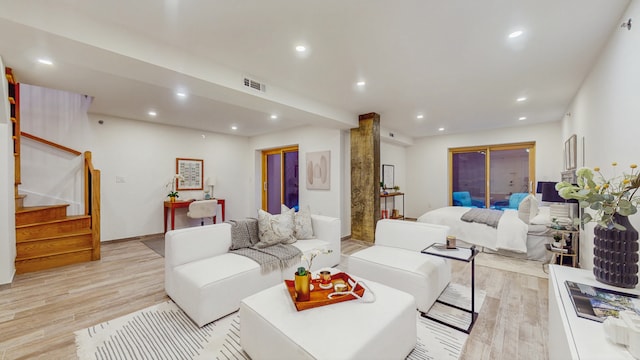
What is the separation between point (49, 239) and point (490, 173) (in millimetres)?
8527

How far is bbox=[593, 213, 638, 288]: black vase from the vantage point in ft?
4.57

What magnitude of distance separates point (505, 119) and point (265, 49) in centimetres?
520

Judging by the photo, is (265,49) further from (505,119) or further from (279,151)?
(505,119)

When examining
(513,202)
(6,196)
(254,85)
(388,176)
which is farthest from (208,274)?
(513,202)

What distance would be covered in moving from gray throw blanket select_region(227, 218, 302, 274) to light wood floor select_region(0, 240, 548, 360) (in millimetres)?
895

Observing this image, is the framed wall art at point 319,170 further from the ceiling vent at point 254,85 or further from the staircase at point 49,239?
the staircase at point 49,239

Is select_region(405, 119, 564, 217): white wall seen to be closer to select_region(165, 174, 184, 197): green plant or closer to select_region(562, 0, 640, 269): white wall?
select_region(562, 0, 640, 269): white wall

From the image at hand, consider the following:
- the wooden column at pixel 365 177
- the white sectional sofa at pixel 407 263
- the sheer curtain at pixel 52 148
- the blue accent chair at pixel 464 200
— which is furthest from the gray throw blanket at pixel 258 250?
the blue accent chair at pixel 464 200

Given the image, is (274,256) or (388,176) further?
(388,176)

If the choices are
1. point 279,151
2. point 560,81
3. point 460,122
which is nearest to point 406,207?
point 460,122

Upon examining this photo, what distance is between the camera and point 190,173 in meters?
5.98

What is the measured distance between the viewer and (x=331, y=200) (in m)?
5.27

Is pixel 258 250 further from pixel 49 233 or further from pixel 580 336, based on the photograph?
pixel 49 233

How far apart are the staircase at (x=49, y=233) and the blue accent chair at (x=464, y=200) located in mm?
7633
